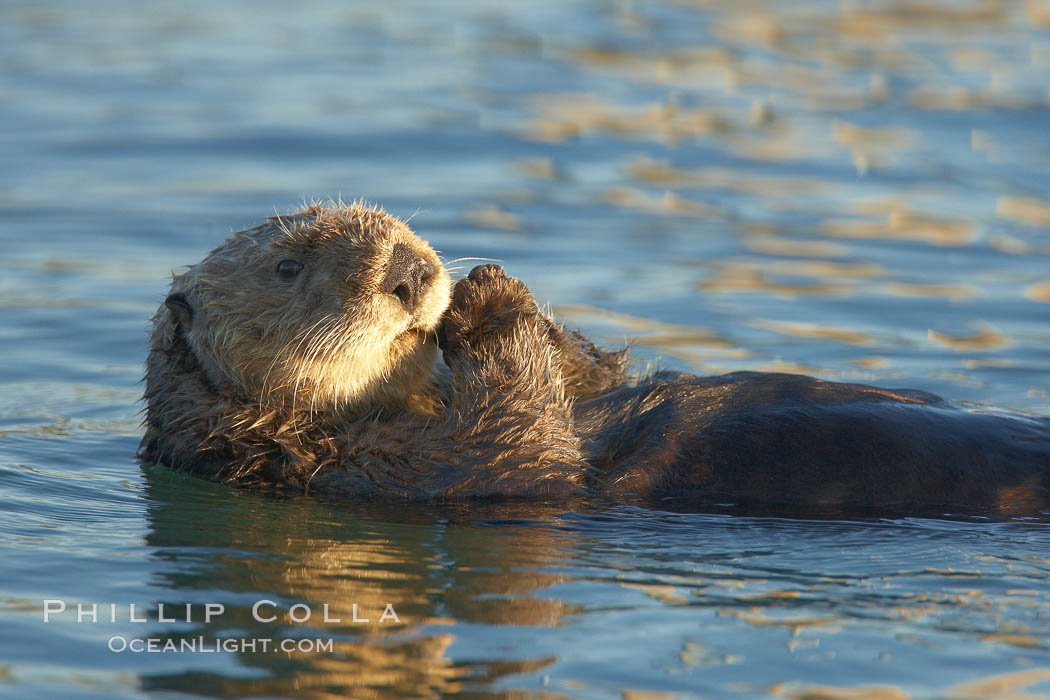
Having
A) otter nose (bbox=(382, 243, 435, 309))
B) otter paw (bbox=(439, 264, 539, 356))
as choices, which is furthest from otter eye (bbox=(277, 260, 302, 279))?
otter paw (bbox=(439, 264, 539, 356))

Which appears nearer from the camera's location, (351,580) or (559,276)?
(351,580)

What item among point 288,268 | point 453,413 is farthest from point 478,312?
point 288,268

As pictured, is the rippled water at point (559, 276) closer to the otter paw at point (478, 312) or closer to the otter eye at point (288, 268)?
the otter paw at point (478, 312)

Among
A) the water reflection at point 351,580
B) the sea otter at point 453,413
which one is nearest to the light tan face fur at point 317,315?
the sea otter at point 453,413

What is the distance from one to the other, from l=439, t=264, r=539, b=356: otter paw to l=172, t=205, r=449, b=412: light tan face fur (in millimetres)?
108

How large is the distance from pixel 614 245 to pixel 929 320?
7.71 ft

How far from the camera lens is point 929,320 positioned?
828cm

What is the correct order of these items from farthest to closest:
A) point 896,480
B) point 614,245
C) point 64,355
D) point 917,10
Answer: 1. point 917,10
2. point 614,245
3. point 64,355
4. point 896,480

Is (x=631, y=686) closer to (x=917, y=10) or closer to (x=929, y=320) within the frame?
(x=929, y=320)

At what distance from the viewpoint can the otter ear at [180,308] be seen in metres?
5.45

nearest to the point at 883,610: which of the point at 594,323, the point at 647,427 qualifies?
the point at 647,427

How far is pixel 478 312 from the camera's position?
17.8 feet

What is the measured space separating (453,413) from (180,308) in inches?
47.5

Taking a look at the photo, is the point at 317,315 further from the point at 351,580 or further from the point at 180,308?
the point at 351,580
